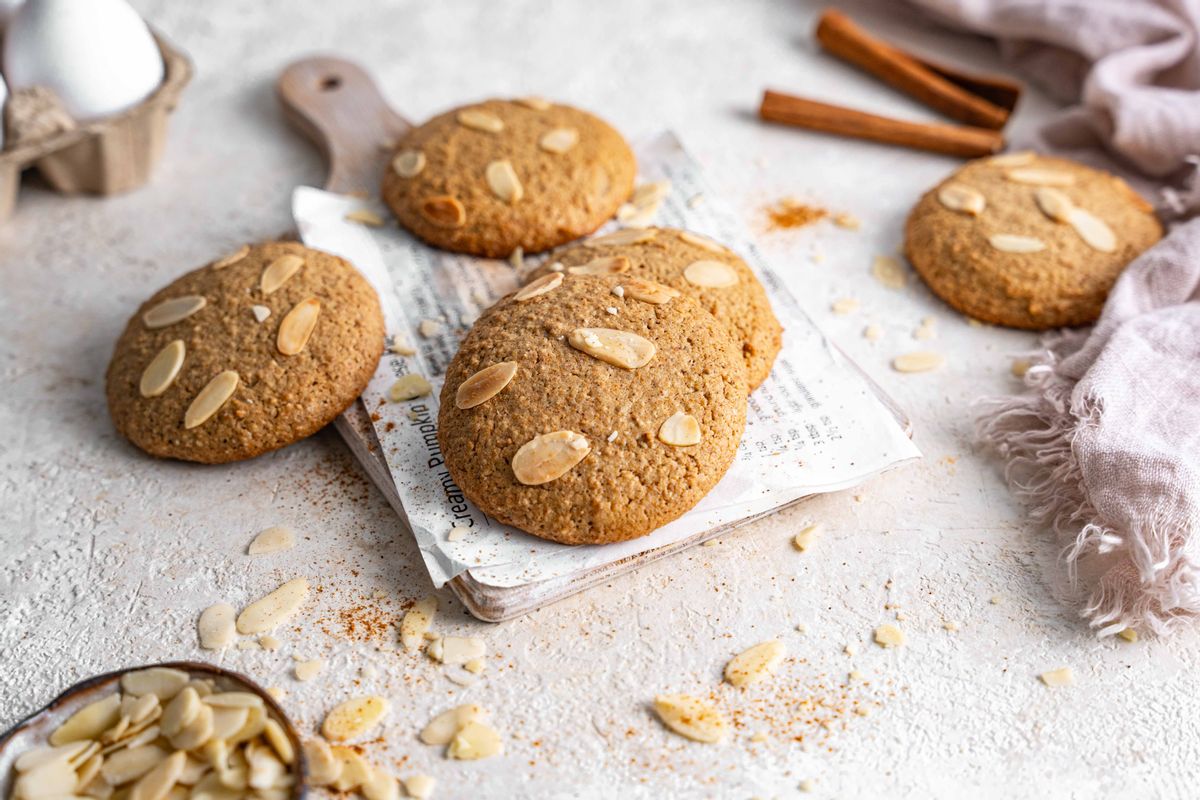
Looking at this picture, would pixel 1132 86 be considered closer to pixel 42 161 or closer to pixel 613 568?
pixel 613 568

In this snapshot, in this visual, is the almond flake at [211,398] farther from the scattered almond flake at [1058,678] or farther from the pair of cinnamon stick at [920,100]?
the pair of cinnamon stick at [920,100]

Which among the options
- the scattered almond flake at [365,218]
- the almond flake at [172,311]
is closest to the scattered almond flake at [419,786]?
the almond flake at [172,311]

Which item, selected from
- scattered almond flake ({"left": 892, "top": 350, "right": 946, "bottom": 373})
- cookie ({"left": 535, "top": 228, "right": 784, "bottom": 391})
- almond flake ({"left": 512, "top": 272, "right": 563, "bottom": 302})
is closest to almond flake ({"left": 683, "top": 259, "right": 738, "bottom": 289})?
cookie ({"left": 535, "top": 228, "right": 784, "bottom": 391})

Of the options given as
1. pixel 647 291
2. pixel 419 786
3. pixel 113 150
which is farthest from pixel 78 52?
pixel 419 786

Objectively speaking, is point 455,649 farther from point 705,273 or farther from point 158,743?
point 705,273

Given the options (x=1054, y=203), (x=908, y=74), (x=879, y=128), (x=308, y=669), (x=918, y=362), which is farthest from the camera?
(x=908, y=74)

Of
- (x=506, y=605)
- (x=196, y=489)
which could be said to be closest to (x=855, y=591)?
(x=506, y=605)
